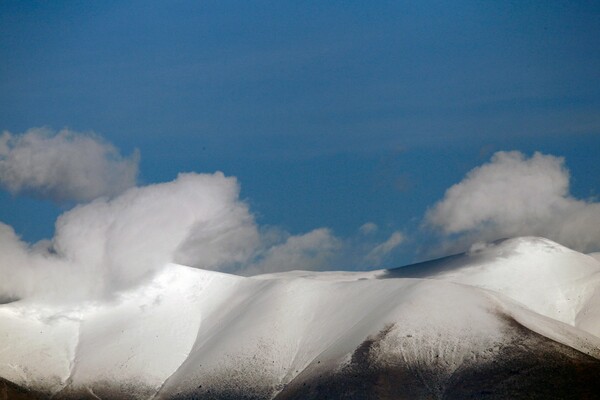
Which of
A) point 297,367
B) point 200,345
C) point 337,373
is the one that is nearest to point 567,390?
point 337,373

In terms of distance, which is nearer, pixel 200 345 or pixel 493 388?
pixel 493 388

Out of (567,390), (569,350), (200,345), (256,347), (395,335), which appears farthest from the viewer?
(200,345)

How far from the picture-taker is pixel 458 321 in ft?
546

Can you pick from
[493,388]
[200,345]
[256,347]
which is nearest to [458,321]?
[493,388]

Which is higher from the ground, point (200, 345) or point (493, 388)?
point (200, 345)

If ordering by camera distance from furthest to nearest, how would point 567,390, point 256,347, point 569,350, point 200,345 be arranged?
point 200,345, point 256,347, point 569,350, point 567,390

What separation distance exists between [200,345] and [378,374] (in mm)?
47570

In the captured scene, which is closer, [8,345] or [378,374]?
[378,374]

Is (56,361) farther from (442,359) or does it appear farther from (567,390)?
(567,390)

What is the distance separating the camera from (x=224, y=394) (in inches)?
6752

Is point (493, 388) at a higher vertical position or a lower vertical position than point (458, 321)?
lower

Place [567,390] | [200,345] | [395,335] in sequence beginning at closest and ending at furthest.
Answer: [567,390] < [395,335] < [200,345]

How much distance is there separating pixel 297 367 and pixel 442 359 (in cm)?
2599

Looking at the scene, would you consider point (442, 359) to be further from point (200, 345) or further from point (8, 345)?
point (8, 345)
